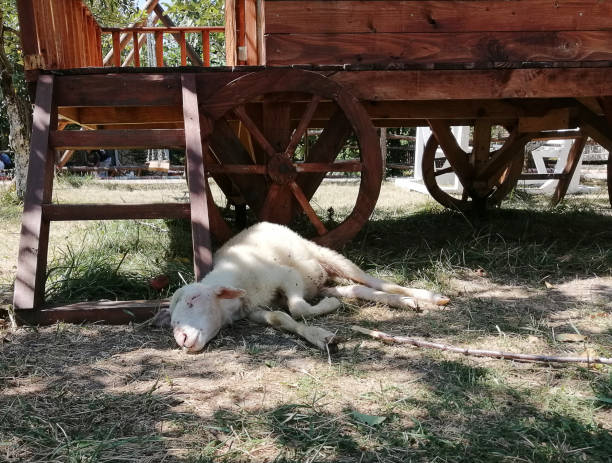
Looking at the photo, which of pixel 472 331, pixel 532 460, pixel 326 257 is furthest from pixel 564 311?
pixel 532 460

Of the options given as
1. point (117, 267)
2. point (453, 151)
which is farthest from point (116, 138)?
point (453, 151)

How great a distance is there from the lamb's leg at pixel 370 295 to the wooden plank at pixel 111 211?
106cm

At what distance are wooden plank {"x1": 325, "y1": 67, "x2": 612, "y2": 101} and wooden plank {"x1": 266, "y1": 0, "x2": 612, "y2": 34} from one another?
38 centimetres

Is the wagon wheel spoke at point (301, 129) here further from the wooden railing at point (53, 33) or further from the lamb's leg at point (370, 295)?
the wooden railing at point (53, 33)

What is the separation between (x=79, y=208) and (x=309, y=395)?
6.46 feet

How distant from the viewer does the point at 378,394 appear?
2158 mm

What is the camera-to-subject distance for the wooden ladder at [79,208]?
306cm

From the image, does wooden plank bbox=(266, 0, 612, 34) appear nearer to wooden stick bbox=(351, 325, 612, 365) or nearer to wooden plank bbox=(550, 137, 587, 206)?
wooden stick bbox=(351, 325, 612, 365)

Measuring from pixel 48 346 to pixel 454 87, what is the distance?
3374 millimetres

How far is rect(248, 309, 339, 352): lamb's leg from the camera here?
262cm

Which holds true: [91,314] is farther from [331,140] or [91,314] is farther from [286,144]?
[331,140]

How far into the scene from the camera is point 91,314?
306 cm

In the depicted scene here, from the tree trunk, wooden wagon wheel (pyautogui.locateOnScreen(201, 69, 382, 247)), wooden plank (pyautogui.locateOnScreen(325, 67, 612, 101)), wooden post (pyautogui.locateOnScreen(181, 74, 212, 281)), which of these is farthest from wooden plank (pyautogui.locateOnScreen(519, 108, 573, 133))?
the tree trunk

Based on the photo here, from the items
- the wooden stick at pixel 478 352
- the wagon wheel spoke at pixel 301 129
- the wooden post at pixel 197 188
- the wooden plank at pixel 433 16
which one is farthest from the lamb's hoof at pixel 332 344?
the wooden plank at pixel 433 16
